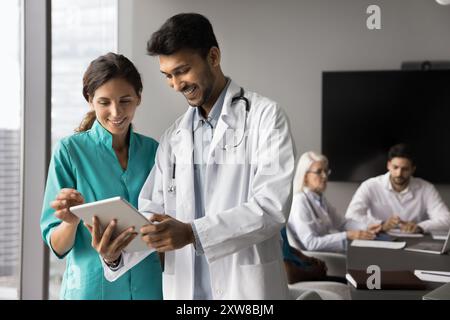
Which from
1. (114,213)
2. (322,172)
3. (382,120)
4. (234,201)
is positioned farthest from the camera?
(382,120)

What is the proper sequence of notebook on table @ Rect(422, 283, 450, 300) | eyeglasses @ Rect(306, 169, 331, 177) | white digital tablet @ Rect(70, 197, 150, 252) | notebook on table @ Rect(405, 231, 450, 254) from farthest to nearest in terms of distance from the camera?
notebook on table @ Rect(405, 231, 450, 254) → eyeglasses @ Rect(306, 169, 331, 177) → notebook on table @ Rect(422, 283, 450, 300) → white digital tablet @ Rect(70, 197, 150, 252)

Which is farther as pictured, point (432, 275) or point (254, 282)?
point (432, 275)

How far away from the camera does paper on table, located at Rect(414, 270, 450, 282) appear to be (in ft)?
3.82

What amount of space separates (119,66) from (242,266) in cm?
42

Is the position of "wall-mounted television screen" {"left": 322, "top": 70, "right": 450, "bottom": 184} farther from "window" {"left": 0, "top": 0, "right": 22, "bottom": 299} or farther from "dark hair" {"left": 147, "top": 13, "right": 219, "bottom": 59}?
"window" {"left": 0, "top": 0, "right": 22, "bottom": 299}

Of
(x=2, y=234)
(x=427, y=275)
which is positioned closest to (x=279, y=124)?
(x=427, y=275)

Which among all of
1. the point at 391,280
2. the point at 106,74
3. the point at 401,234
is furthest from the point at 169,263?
the point at 401,234

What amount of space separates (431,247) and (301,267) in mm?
322

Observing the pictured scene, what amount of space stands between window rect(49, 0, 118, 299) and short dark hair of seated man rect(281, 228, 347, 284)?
453 millimetres

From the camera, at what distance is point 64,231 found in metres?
0.98

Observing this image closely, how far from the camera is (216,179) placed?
37.5 inches

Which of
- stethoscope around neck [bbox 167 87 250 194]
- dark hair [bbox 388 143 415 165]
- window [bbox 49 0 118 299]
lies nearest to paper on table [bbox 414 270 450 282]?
dark hair [bbox 388 143 415 165]

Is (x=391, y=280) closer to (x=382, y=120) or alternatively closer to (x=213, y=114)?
(x=382, y=120)
